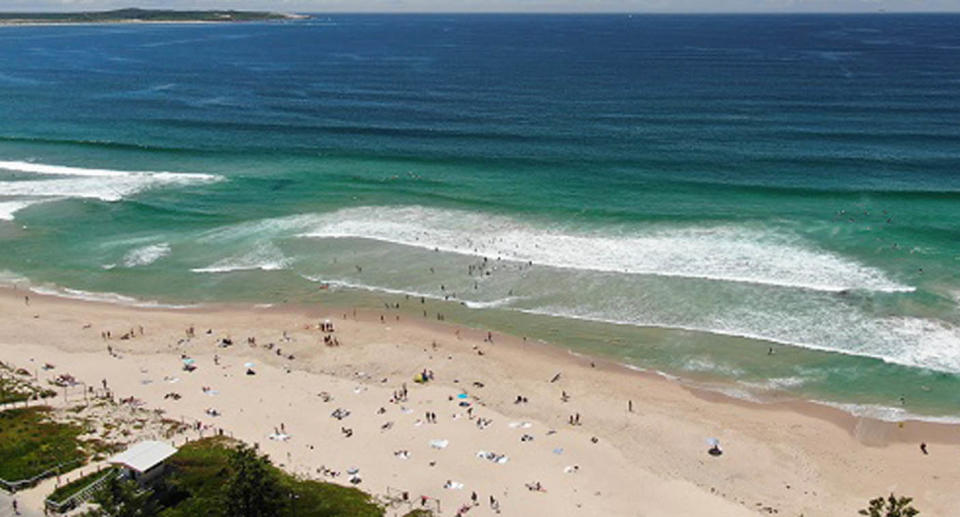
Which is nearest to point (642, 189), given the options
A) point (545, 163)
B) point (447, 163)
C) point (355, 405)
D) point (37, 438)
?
point (545, 163)

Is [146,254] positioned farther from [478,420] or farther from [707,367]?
[707,367]

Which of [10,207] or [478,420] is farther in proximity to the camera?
[10,207]

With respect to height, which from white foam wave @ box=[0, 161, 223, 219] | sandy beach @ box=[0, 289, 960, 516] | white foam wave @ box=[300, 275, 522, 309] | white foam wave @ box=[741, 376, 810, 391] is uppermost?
white foam wave @ box=[0, 161, 223, 219]

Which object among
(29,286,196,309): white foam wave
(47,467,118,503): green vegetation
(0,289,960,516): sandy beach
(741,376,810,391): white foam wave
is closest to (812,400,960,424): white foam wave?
(0,289,960,516): sandy beach

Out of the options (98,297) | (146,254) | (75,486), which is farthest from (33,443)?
(146,254)

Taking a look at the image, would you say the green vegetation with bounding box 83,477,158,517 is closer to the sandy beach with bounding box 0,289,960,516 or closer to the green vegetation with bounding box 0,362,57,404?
the sandy beach with bounding box 0,289,960,516

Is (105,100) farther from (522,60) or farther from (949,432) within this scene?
(949,432)

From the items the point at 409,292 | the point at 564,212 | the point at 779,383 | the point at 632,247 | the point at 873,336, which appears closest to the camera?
the point at 779,383
